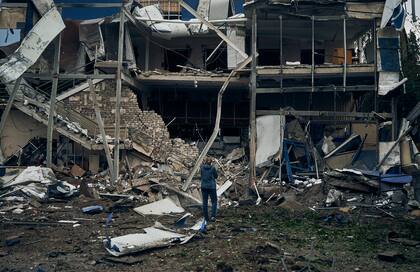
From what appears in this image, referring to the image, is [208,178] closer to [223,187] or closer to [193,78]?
[223,187]

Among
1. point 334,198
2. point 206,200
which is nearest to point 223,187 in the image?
point 334,198

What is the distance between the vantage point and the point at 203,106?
2402 cm

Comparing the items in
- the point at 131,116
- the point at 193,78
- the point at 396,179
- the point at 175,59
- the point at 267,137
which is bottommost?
the point at 396,179

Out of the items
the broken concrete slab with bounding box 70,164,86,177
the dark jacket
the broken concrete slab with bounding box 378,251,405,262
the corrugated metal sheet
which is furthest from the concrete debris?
the corrugated metal sheet

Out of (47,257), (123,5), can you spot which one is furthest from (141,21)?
(47,257)

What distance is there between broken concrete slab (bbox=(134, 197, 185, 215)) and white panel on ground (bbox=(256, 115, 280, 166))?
15.6 feet

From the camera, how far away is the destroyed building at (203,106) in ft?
51.7

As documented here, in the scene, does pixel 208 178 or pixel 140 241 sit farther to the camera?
pixel 208 178

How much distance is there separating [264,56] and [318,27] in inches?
119

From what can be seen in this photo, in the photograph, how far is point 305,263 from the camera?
8625 millimetres

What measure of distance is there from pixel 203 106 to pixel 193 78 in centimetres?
273

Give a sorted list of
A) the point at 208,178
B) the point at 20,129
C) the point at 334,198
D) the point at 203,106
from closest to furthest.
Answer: the point at 208,178 → the point at 334,198 → the point at 20,129 → the point at 203,106

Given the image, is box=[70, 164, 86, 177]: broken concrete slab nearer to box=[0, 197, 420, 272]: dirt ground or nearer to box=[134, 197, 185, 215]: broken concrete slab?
box=[0, 197, 420, 272]: dirt ground

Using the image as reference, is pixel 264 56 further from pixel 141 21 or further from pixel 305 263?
pixel 305 263
